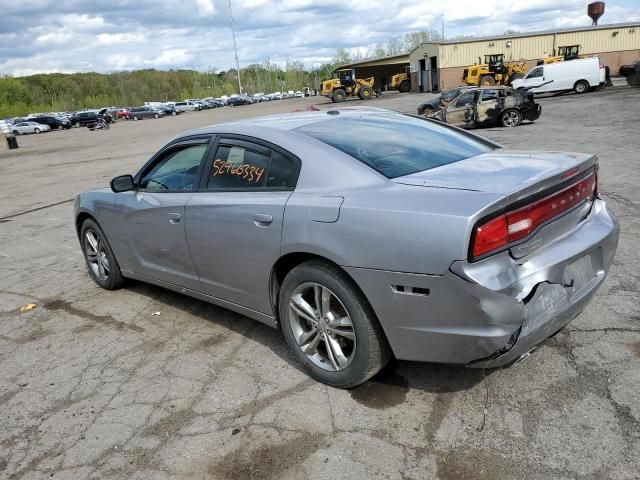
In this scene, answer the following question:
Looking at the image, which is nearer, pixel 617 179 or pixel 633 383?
pixel 633 383

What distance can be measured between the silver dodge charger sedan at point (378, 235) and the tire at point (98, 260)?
3.22 feet

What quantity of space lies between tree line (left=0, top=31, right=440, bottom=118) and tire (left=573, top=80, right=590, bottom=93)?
8182 centimetres

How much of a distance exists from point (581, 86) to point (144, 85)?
136 metres

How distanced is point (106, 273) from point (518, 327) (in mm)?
4060

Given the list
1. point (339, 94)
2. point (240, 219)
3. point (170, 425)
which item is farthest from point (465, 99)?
point (339, 94)

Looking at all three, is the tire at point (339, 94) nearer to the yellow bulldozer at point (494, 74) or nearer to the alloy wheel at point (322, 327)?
the yellow bulldozer at point (494, 74)

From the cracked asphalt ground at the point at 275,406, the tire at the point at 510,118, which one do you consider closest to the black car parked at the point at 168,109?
the tire at the point at 510,118

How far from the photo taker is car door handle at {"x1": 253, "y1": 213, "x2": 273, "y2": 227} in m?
3.11

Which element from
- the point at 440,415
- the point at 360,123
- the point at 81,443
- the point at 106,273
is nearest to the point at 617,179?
the point at 360,123

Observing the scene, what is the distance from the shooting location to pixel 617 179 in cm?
793

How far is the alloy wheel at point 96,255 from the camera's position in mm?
5086

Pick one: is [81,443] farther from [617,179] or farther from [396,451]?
[617,179]

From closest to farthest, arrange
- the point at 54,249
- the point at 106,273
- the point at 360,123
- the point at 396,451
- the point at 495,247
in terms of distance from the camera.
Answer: the point at 495,247 → the point at 396,451 → the point at 360,123 → the point at 106,273 → the point at 54,249

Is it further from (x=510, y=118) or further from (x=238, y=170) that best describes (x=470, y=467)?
(x=510, y=118)
